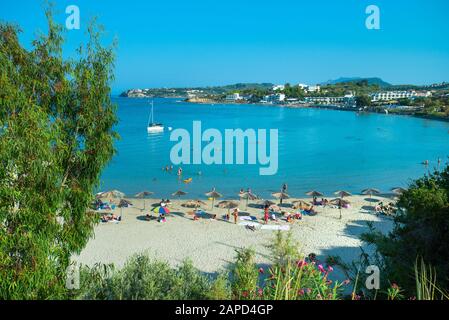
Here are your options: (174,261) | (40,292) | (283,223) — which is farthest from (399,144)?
(40,292)

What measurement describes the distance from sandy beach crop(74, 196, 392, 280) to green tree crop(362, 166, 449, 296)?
6412 millimetres

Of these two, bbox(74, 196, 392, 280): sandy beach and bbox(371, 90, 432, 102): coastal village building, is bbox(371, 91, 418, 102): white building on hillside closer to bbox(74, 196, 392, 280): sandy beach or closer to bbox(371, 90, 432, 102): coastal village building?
bbox(371, 90, 432, 102): coastal village building

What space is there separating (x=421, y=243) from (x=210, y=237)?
38.4 feet

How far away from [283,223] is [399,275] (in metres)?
13.4

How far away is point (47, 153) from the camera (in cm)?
500

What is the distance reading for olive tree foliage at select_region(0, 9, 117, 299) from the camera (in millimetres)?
4828

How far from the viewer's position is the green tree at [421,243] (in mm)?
6791

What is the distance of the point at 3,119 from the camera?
496 cm

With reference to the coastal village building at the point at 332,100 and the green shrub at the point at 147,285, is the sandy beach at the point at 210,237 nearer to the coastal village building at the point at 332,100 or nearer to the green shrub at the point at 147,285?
the green shrub at the point at 147,285

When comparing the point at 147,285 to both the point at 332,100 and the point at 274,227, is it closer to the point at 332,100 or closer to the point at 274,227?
the point at 274,227

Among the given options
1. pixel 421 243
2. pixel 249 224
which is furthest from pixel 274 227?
pixel 421 243

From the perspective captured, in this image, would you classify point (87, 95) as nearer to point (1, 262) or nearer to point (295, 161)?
point (1, 262)

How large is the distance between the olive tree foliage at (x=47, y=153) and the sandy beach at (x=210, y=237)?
8488 millimetres

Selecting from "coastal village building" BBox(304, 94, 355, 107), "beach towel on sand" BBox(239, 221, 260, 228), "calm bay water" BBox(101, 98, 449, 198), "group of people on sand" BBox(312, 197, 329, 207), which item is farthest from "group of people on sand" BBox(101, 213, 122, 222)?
"coastal village building" BBox(304, 94, 355, 107)
